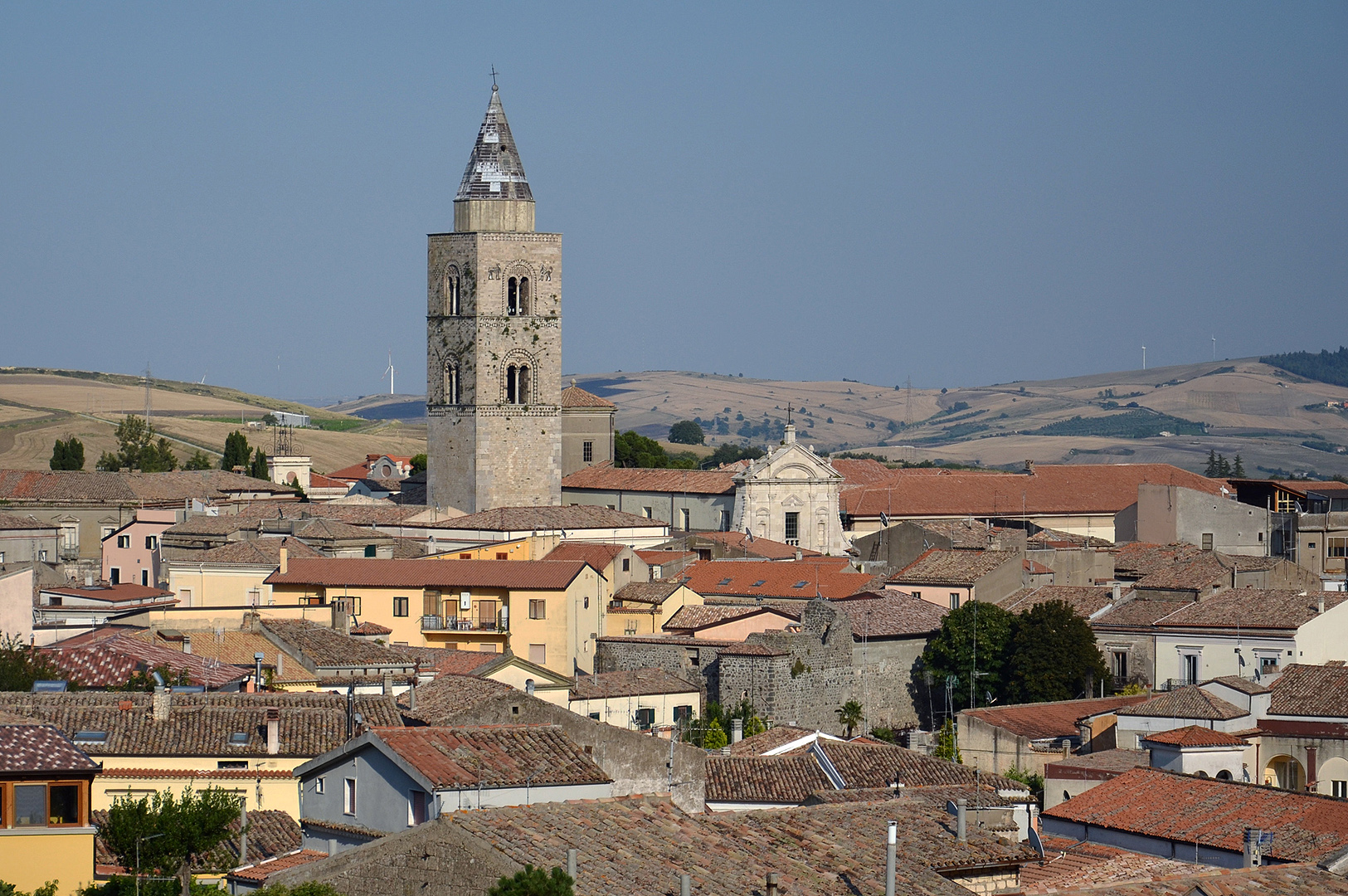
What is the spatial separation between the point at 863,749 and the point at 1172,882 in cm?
1154

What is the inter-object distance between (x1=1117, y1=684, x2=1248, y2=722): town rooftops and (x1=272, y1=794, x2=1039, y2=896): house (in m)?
20.0

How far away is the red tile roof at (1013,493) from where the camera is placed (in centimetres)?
8431

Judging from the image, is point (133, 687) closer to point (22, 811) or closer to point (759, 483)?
point (22, 811)

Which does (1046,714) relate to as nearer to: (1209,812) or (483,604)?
(483,604)

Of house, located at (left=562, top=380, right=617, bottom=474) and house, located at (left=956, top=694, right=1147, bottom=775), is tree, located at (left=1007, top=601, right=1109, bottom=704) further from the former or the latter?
house, located at (left=562, top=380, right=617, bottom=474)

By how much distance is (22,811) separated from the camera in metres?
20.7

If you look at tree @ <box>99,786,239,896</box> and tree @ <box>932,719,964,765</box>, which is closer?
tree @ <box>99,786,239,896</box>

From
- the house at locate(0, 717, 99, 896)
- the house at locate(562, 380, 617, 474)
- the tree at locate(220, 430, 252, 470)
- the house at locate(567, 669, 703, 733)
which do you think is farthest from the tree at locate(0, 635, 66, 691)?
the tree at locate(220, 430, 252, 470)

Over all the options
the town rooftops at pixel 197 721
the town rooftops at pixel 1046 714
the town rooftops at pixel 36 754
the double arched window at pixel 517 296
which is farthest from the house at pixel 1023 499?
the town rooftops at pixel 36 754

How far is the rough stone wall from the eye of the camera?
259 feet

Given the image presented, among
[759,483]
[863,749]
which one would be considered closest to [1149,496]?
[759,483]

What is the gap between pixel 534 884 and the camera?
1803cm

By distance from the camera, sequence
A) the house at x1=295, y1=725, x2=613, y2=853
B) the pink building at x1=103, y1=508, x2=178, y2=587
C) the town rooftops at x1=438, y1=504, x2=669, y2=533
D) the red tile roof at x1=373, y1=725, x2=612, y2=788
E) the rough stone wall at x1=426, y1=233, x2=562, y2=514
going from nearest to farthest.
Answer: the house at x1=295, y1=725, x2=613, y2=853
the red tile roof at x1=373, y1=725, x2=612, y2=788
the pink building at x1=103, y1=508, x2=178, y2=587
the town rooftops at x1=438, y1=504, x2=669, y2=533
the rough stone wall at x1=426, y1=233, x2=562, y2=514

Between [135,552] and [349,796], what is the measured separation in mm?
46395
